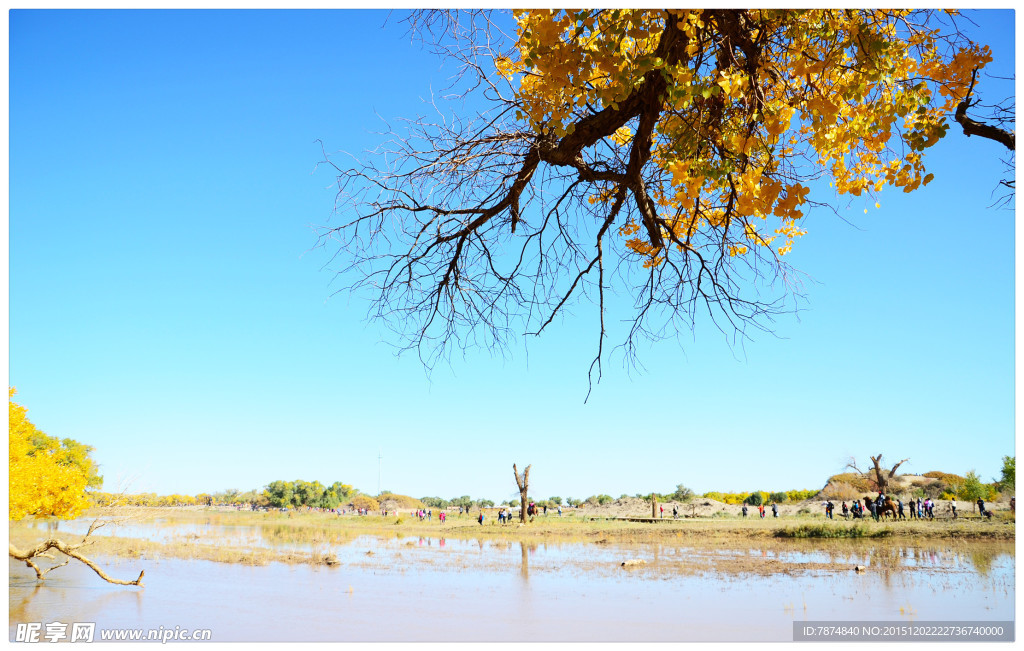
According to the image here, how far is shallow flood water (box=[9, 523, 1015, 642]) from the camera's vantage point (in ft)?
27.5

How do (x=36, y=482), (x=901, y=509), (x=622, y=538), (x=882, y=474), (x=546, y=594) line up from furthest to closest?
1. (x=882, y=474)
2. (x=901, y=509)
3. (x=622, y=538)
4. (x=546, y=594)
5. (x=36, y=482)

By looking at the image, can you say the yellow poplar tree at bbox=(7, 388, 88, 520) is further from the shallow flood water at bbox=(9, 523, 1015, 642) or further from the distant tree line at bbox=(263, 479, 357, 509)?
the distant tree line at bbox=(263, 479, 357, 509)

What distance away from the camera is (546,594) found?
10.9 m

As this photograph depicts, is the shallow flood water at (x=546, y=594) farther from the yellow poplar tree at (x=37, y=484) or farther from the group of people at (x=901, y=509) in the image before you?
the group of people at (x=901, y=509)

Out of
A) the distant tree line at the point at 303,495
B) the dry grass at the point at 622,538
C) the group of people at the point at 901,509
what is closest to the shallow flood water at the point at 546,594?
the dry grass at the point at 622,538

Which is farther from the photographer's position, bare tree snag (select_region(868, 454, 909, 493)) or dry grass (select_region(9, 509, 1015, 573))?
bare tree snag (select_region(868, 454, 909, 493))

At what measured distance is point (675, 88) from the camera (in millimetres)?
2236

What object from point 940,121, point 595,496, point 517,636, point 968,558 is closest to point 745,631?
point 517,636

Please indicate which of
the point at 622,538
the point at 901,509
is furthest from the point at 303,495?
the point at 901,509

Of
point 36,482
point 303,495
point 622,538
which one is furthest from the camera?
point 303,495

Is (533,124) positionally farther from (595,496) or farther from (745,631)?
(595,496)

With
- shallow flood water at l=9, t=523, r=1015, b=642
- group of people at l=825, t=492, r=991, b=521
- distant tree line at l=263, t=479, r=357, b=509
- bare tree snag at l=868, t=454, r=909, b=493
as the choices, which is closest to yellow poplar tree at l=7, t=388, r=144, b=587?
shallow flood water at l=9, t=523, r=1015, b=642

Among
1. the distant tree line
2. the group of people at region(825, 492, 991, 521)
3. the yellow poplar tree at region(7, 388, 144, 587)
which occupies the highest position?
the yellow poplar tree at region(7, 388, 144, 587)

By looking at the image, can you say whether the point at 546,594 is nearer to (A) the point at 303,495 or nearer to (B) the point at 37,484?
(B) the point at 37,484
